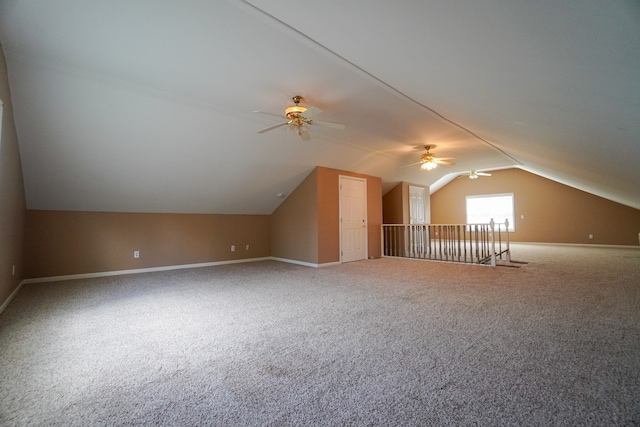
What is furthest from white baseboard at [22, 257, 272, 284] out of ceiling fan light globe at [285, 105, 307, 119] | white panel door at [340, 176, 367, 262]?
ceiling fan light globe at [285, 105, 307, 119]

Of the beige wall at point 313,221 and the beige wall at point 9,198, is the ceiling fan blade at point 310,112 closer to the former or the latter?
the beige wall at point 313,221

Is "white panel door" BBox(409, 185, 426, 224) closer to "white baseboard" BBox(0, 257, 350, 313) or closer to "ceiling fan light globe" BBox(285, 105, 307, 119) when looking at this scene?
"white baseboard" BBox(0, 257, 350, 313)

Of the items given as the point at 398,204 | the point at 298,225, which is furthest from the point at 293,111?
the point at 398,204

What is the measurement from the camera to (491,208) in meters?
11.2

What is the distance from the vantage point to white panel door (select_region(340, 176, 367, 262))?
662 cm

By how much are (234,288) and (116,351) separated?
2.04m

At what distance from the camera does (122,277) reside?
16.5 ft

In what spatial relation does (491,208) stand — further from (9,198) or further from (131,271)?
(9,198)

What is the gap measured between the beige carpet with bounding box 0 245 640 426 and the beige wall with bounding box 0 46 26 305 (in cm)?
41

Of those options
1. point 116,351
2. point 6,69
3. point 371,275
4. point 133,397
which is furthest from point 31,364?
point 371,275

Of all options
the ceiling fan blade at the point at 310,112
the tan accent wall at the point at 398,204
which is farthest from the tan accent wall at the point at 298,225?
the tan accent wall at the point at 398,204

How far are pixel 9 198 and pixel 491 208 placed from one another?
13.6 metres

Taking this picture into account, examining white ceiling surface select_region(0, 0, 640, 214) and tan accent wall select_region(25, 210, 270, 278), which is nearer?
white ceiling surface select_region(0, 0, 640, 214)

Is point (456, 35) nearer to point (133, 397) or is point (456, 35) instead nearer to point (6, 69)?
point (133, 397)
